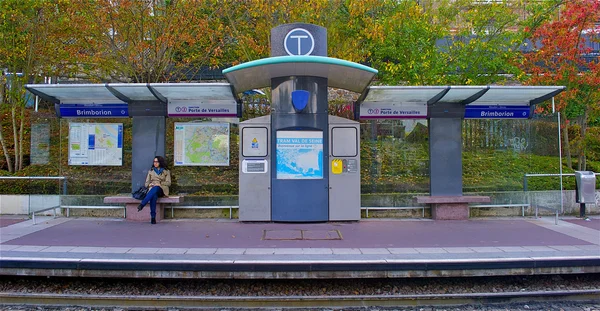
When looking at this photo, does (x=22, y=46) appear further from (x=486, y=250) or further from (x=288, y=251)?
(x=486, y=250)

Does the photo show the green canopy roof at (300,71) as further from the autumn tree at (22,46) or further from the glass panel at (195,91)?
the autumn tree at (22,46)

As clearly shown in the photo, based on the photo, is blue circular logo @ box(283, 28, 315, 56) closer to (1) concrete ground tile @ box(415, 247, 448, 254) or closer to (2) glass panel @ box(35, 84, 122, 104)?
(2) glass panel @ box(35, 84, 122, 104)

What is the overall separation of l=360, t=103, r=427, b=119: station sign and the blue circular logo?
2130 mm

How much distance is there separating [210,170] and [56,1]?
22.9 feet

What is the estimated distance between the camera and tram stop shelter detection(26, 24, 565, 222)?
29.7 feet

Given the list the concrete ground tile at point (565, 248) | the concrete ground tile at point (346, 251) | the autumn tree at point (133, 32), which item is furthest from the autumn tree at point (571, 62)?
the autumn tree at point (133, 32)

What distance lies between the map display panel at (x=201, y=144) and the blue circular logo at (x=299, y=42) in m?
2.68

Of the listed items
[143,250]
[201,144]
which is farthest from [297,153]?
[143,250]

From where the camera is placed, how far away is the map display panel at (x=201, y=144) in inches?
411

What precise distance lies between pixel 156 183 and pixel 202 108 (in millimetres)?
2137

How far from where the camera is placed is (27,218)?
34.8 feet

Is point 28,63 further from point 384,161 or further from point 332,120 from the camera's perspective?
point 384,161

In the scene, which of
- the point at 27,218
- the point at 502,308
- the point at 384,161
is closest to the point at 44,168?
the point at 27,218

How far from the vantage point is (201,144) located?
34.3 feet
